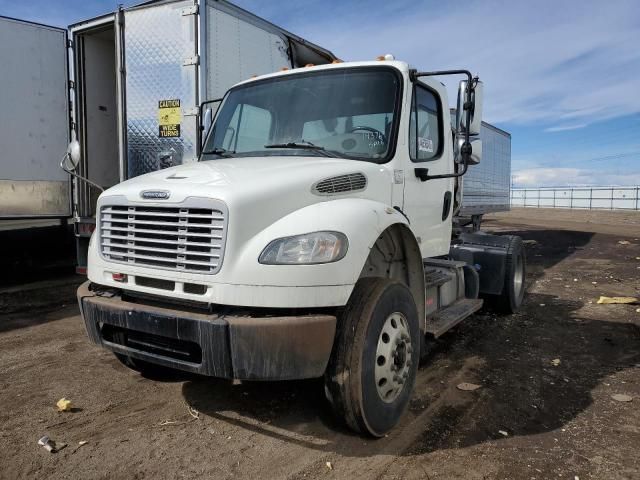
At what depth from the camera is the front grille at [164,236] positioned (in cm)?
285

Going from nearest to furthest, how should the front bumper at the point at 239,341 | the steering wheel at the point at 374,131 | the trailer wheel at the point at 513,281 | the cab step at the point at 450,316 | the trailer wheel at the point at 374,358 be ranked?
the front bumper at the point at 239,341 < the trailer wheel at the point at 374,358 < the steering wheel at the point at 374,131 < the cab step at the point at 450,316 < the trailer wheel at the point at 513,281

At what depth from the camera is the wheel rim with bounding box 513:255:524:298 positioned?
7141 mm

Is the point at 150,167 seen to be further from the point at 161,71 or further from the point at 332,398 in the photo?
the point at 332,398

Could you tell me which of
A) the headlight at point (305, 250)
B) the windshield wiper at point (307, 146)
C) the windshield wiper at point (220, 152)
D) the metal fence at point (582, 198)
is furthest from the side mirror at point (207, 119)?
the metal fence at point (582, 198)

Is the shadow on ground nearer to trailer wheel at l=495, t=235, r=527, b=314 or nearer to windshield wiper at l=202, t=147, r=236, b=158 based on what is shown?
trailer wheel at l=495, t=235, r=527, b=314

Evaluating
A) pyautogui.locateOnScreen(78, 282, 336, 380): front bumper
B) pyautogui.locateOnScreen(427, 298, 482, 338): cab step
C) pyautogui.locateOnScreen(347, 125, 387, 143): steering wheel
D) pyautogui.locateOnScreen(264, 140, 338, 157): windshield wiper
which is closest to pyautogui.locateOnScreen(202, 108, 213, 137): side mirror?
pyautogui.locateOnScreen(264, 140, 338, 157): windshield wiper

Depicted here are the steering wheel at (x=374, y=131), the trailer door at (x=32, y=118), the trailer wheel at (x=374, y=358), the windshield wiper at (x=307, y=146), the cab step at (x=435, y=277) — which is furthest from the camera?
the trailer door at (x=32, y=118)

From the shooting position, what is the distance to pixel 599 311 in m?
A: 7.16

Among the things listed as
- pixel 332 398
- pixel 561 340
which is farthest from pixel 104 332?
pixel 561 340

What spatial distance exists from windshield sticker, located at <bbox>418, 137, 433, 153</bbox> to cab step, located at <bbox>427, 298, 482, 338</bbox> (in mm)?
1516

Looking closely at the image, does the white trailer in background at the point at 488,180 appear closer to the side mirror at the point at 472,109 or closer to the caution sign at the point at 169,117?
the side mirror at the point at 472,109

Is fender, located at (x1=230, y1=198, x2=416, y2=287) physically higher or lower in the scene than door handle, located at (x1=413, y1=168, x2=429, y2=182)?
lower

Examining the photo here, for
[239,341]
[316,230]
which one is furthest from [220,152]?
[239,341]

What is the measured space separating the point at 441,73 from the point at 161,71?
13.3 ft
